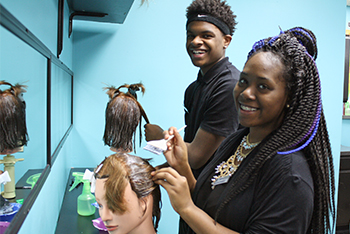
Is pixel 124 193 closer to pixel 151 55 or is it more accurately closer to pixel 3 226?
pixel 3 226

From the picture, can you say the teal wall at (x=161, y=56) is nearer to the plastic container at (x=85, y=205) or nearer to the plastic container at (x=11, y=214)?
the plastic container at (x=85, y=205)

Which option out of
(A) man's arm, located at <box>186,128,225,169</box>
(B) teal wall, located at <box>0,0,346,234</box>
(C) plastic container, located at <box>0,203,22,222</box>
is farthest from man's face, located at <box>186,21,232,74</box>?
(B) teal wall, located at <box>0,0,346,234</box>

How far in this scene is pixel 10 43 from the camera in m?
0.67

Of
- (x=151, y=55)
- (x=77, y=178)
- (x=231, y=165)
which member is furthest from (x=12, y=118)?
(x=151, y=55)

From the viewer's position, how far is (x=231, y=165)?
42.1 inches

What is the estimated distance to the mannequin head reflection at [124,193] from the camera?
3.57 feet

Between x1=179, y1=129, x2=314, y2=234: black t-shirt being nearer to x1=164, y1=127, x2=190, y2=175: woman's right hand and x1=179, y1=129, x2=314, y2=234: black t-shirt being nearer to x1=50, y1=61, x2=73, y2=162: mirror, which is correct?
x1=164, y1=127, x2=190, y2=175: woman's right hand

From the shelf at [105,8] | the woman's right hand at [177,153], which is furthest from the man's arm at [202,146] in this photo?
the shelf at [105,8]

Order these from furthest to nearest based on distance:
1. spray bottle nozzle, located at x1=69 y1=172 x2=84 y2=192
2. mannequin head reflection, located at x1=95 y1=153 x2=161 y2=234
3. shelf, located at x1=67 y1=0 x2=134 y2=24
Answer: shelf, located at x1=67 y1=0 x2=134 y2=24 → spray bottle nozzle, located at x1=69 y1=172 x2=84 y2=192 → mannequin head reflection, located at x1=95 y1=153 x2=161 y2=234

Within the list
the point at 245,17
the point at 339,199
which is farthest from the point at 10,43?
the point at 339,199

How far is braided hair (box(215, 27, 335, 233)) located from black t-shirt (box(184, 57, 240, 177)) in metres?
0.50

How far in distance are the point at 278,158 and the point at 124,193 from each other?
55cm

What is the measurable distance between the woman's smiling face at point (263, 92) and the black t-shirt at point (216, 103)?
1.51ft

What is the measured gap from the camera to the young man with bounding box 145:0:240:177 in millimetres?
1448
